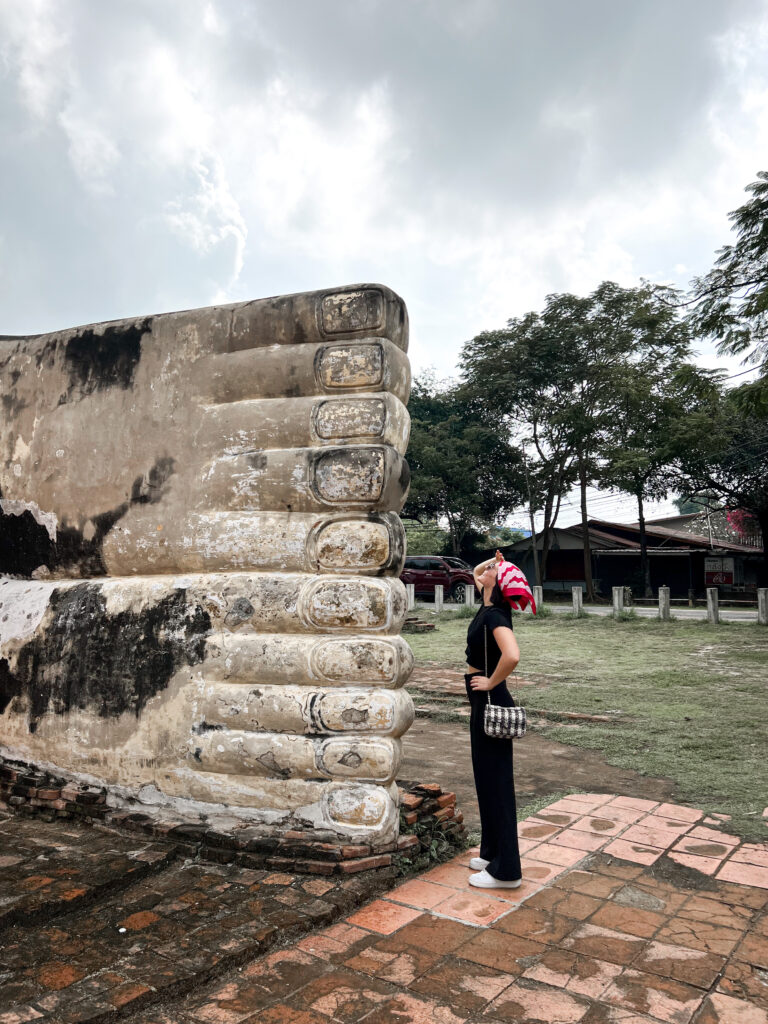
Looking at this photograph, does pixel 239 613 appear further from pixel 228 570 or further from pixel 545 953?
pixel 545 953

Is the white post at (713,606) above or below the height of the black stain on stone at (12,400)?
below

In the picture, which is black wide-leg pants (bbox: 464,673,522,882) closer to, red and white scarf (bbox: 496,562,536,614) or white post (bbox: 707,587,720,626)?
red and white scarf (bbox: 496,562,536,614)

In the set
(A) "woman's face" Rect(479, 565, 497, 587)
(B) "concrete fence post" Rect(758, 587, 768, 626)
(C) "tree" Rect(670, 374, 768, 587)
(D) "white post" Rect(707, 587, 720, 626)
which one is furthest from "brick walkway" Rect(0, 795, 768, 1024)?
(C) "tree" Rect(670, 374, 768, 587)

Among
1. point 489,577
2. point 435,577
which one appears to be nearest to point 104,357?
point 489,577

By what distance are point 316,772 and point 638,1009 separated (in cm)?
147

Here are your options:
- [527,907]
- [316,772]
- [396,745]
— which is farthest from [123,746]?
[527,907]

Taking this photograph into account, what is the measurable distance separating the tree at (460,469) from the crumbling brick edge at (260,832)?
21338 mm

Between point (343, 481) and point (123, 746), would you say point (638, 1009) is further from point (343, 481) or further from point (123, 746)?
point (123, 746)

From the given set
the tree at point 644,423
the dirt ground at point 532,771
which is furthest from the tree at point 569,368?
the dirt ground at point 532,771

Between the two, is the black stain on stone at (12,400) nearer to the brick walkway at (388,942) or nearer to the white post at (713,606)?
the brick walkway at (388,942)

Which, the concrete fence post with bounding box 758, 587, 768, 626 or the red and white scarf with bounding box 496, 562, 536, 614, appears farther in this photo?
the concrete fence post with bounding box 758, 587, 768, 626

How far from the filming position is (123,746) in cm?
356

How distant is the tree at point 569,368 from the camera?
21406 millimetres

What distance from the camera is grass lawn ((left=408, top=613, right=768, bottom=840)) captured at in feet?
15.5
